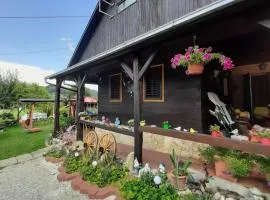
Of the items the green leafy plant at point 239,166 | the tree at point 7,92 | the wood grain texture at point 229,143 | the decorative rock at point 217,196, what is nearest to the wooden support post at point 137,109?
the wood grain texture at point 229,143

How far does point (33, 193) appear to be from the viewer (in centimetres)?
400

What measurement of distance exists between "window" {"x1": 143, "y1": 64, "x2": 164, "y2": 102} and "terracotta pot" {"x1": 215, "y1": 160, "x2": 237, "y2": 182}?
2630mm

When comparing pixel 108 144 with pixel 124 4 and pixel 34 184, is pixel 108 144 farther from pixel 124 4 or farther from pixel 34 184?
pixel 124 4

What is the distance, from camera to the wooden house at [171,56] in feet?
9.41

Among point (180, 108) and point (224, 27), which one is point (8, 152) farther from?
point (224, 27)

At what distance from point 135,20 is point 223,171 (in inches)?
226

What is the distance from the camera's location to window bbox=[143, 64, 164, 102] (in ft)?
18.2

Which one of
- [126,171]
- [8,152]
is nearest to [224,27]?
[126,171]

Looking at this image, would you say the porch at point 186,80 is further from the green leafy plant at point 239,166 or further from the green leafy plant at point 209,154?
the green leafy plant at point 239,166

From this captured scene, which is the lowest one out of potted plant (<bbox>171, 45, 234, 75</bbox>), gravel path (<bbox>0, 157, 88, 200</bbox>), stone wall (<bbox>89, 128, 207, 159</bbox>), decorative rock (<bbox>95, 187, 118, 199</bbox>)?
gravel path (<bbox>0, 157, 88, 200</bbox>)

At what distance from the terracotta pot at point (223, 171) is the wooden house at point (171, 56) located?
133 cm

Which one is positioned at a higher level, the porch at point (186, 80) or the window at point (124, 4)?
the window at point (124, 4)

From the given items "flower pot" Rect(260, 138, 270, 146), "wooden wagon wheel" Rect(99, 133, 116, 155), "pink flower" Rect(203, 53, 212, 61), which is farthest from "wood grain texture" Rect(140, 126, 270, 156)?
"wooden wagon wheel" Rect(99, 133, 116, 155)

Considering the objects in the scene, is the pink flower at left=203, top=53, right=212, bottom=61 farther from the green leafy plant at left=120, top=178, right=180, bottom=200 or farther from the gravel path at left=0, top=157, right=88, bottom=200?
the gravel path at left=0, top=157, right=88, bottom=200
